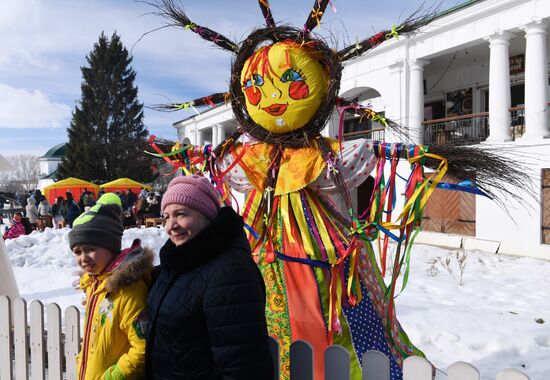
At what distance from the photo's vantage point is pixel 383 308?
2.82 m

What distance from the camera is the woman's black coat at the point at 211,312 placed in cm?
132

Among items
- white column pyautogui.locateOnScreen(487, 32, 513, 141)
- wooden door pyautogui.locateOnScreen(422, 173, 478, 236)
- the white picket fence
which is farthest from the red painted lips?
wooden door pyautogui.locateOnScreen(422, 173, 478, 236)

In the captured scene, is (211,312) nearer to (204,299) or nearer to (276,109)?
(204,299)

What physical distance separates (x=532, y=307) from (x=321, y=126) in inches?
165

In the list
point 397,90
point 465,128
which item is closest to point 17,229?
point 397,90

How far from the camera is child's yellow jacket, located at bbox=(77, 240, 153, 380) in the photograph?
165 cm

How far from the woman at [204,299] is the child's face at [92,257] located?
0.34 m

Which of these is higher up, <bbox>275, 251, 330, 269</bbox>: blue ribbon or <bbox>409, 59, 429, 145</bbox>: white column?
<bbox>409, 59, 429, 145</bbox>: white column

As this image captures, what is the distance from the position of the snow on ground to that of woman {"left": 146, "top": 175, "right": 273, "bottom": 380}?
62cm

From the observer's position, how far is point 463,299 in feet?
18.9

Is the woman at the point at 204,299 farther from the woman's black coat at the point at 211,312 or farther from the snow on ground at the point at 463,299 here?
the snow on ground at the point at 463,299

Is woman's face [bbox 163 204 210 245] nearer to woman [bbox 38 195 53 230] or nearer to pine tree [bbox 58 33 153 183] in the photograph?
woman [bbox 38 195 53 230]

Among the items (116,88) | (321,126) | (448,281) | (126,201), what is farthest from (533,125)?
(116,88)

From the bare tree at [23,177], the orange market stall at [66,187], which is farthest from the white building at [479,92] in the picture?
the bare tree at [23,177]
